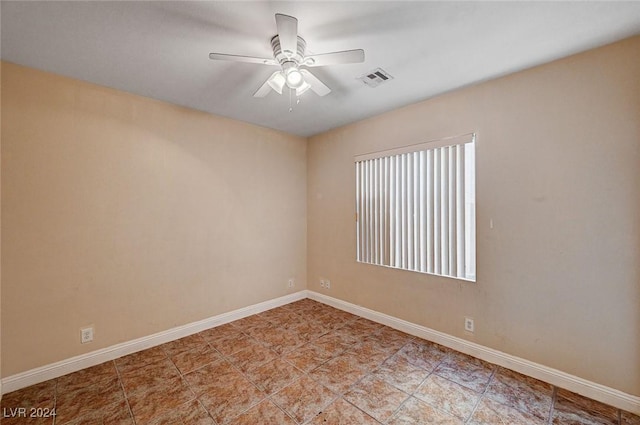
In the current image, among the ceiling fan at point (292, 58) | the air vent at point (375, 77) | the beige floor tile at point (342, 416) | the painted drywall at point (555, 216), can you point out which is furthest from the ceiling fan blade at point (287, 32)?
the beige floor tile at point (342, 416)

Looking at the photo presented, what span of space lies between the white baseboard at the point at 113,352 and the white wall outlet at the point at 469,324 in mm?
2432

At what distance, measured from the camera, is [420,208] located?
2871 millimetres

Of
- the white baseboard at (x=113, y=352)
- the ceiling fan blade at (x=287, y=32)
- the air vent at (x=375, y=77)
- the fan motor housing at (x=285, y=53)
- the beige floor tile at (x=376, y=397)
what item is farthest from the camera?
the air vent at (x=375, y=77)

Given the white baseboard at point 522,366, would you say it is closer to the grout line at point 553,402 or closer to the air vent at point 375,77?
the grout line at point 553,402

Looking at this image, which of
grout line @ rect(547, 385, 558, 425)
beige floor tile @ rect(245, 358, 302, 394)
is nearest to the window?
grout line @ rect(547, 385, 558, 425)

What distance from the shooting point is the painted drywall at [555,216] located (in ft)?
5.99

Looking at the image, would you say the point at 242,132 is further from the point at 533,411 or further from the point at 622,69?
the point at 533,411

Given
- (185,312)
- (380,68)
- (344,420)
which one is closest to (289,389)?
(344,420)

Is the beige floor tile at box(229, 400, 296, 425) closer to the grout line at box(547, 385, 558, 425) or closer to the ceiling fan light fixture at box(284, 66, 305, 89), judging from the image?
the grout line at box(547, 385, 558, 425)

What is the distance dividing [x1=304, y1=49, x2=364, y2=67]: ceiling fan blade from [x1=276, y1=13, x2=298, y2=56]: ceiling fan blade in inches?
5.5

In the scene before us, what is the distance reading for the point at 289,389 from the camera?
2.04m

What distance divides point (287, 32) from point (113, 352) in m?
3.08

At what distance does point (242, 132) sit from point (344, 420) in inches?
126

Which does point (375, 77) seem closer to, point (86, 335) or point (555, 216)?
point (555, 216)
